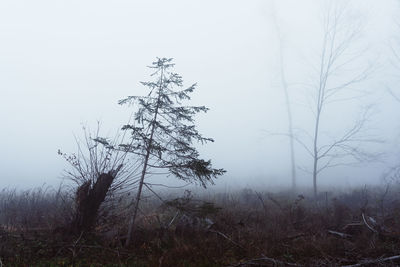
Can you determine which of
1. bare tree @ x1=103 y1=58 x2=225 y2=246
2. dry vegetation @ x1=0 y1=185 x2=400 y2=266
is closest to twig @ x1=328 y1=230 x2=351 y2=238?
dry vegetation @ x1=0 y1=185 x2=400 y2=266

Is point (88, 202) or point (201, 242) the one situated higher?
point (88, 202)

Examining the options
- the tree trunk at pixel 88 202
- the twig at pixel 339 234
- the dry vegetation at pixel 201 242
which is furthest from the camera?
the twig at pixel 339 234

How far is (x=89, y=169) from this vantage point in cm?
657

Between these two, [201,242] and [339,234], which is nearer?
[201,242]

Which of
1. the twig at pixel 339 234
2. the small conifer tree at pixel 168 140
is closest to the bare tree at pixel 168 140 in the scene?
the small conifer tree at pixel 168 140

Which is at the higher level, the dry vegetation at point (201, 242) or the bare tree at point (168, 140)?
the bare tree at point (168, 140)

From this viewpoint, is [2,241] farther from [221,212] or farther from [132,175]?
[221,212]

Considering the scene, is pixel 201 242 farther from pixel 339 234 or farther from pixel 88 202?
pixel 339 234

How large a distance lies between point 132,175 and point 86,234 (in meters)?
1.71

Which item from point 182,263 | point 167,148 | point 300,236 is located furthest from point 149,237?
point 300,236

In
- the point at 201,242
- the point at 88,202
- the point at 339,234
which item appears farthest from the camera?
the point at 339,234

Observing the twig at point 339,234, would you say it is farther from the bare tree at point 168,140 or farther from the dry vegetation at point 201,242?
the bare tree at point 168,140

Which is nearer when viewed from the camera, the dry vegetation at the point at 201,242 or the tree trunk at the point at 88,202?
the dry vegetation at the point at 201,242

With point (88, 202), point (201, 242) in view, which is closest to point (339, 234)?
point (201, 242)
